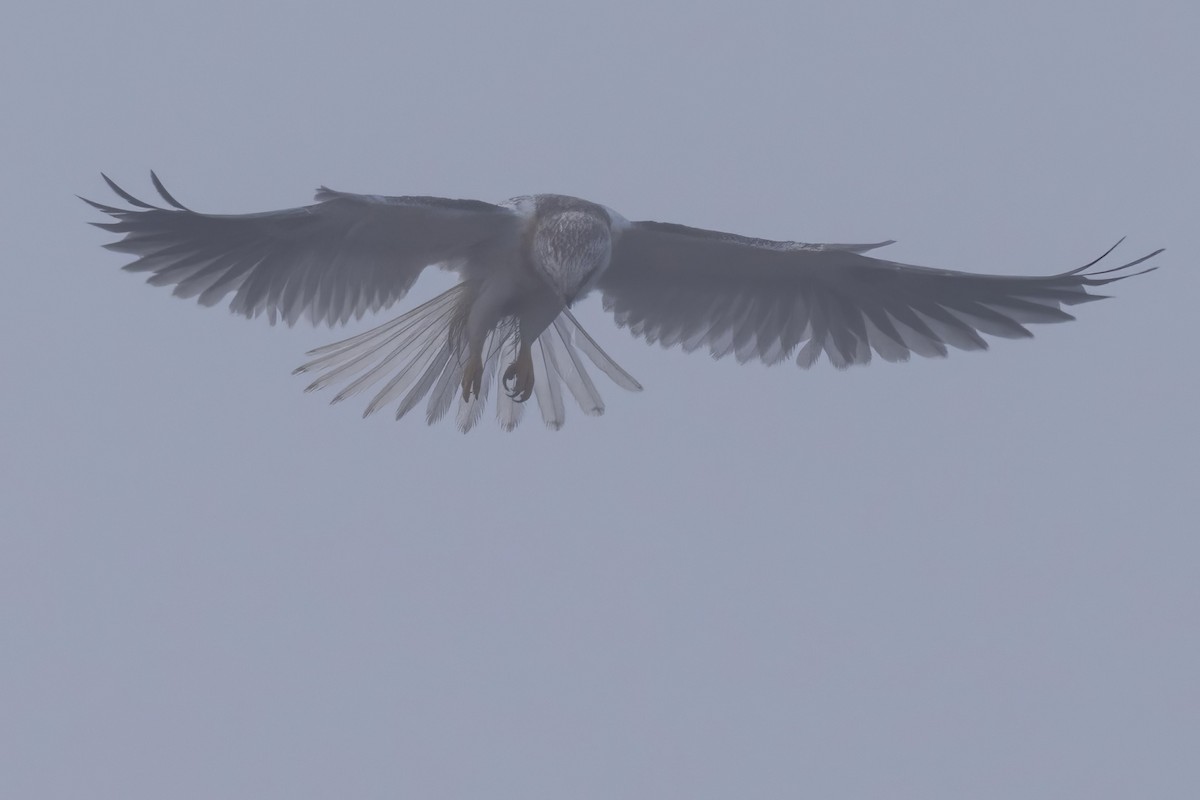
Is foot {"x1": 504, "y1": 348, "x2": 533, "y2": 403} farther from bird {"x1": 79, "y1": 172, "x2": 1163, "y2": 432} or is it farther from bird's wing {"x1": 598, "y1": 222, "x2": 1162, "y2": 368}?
bird's wing {"x1": 598, "y1": 222, "x2": 1162, "y2": 368}

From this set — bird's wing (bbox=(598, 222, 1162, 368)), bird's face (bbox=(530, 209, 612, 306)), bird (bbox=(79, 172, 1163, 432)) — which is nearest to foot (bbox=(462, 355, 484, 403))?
bird (bbox=(79, 172, 1163, 432))

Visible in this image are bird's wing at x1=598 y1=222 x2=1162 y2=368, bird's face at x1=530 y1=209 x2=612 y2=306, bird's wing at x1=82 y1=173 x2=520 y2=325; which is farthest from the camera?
bird's wing at x1=598 y1=222 x2=1162 y2=368

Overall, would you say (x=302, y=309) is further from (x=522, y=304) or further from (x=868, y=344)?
(x=868, y=344)

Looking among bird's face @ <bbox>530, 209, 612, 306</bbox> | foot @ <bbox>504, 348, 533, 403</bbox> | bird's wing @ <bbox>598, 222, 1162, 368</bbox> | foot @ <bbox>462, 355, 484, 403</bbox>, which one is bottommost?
foot @ <bbox>462, 355, 484, 403</bbox>

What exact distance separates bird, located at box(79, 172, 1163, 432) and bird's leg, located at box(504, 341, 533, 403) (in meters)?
0.01

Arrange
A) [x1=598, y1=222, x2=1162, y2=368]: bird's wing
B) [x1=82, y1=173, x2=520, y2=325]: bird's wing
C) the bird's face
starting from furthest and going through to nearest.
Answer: [x1=598, y1=222, x2=1162, y2=368]: bird's wing → the bird's face → [x1=82, y1=173, x2=520, y2=325]: bird's wing

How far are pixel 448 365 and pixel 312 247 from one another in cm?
114

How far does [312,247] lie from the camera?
9773mm

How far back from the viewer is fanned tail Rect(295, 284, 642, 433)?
10.4 meters

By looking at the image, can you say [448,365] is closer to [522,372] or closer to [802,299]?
[522,372]

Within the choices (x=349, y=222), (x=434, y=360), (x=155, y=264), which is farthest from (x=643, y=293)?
(x=155, y=264)

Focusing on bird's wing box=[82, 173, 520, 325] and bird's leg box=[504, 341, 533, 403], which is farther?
bird's leg box=[504, 341, 533, 403]

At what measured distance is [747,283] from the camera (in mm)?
10664

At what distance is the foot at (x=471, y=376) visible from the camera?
10211 mm
